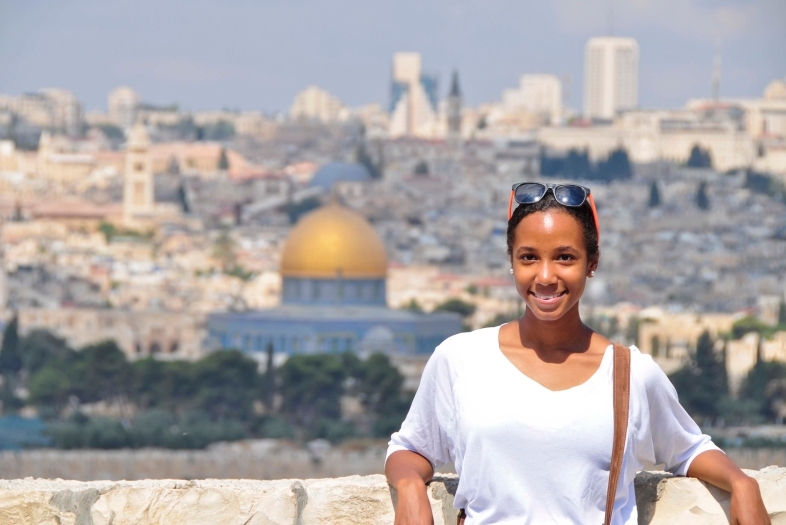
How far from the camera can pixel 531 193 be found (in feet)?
11.9

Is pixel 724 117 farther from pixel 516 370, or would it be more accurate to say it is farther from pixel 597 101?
pixel 516 370

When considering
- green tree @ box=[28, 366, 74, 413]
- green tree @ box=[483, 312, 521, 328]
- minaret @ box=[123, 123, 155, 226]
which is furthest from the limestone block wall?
minaret @ box=[123, 123, 155, 226]

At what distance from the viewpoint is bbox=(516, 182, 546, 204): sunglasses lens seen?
3.62 metres

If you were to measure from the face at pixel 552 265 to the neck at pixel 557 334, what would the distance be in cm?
2

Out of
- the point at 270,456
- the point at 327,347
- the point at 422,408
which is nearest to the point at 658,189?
the point at 327,347

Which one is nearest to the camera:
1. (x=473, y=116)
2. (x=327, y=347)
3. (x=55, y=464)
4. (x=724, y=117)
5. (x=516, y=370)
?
(x=516, y=370)

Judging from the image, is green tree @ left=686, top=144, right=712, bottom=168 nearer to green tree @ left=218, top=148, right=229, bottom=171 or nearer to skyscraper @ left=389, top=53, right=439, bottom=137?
green tree @ left=218, top=148, right=229, bottom=171

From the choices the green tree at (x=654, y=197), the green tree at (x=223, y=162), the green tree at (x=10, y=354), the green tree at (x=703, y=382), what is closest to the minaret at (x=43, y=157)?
the green tree at (x=223, y=162)

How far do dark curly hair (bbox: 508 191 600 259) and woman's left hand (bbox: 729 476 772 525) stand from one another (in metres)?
0.43

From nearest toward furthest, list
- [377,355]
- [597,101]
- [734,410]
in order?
1. [734,410]
2. [377,355]
3. [597,101]

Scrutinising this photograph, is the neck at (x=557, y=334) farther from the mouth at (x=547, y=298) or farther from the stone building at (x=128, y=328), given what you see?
the stone building at (x=128, y=328)

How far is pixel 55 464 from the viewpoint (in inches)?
1220

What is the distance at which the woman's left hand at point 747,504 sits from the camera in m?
3.60

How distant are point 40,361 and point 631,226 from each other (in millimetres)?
45919
